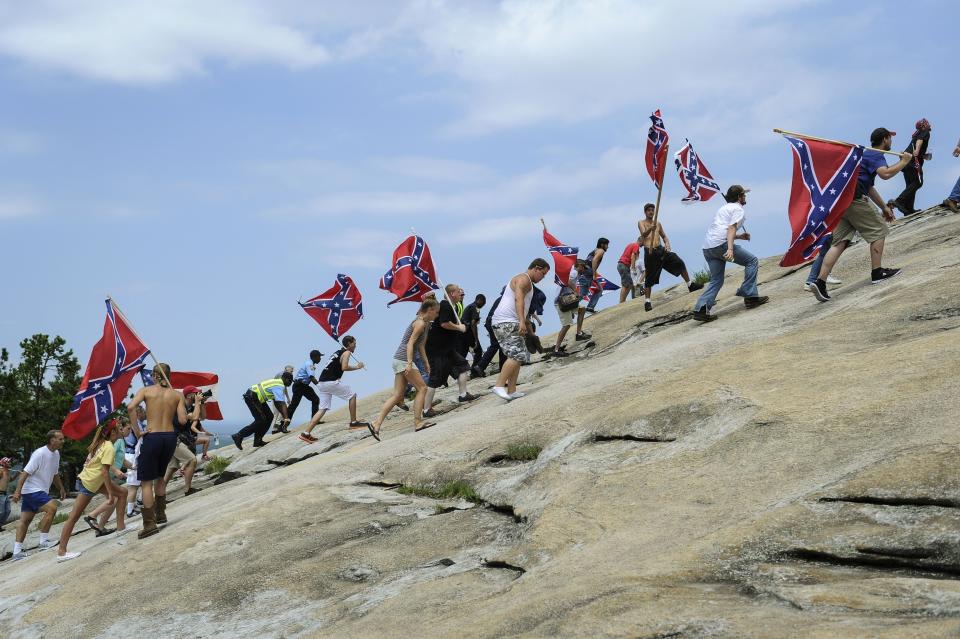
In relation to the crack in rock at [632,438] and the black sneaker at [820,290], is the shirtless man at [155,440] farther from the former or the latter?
the black sneaker at [820,290]

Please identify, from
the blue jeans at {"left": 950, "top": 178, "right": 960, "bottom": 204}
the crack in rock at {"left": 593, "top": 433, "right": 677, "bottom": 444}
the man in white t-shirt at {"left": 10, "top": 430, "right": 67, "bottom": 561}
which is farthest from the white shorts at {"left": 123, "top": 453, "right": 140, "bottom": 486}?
the blue jeans at {"left": 950, "top": 178, "right": 960, "bottom": 204}

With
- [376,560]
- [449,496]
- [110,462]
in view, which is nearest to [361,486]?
[449,496]

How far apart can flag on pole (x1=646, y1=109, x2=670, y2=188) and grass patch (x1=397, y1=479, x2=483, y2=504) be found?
11.2 m

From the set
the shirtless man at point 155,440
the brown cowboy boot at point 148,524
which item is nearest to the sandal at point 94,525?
the shirtless man at point 155,440

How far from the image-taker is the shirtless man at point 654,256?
19.2 metres

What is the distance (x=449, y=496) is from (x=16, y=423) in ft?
117

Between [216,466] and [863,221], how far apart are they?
14.6m

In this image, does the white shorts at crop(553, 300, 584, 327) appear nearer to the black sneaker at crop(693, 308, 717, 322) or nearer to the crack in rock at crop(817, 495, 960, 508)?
the black sneaker at crop(693, 308, 717, 322)

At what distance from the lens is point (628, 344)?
56.2ft

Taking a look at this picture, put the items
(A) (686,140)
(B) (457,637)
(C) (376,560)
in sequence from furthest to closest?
(A) (686,140)
(C) (376,560)
(B) (457,637)

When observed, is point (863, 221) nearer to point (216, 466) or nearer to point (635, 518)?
point (635, 518)

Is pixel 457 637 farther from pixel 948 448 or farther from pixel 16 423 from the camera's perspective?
pixel 16 423

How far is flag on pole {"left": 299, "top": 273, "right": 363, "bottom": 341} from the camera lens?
2122cm

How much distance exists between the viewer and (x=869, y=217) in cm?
1307
